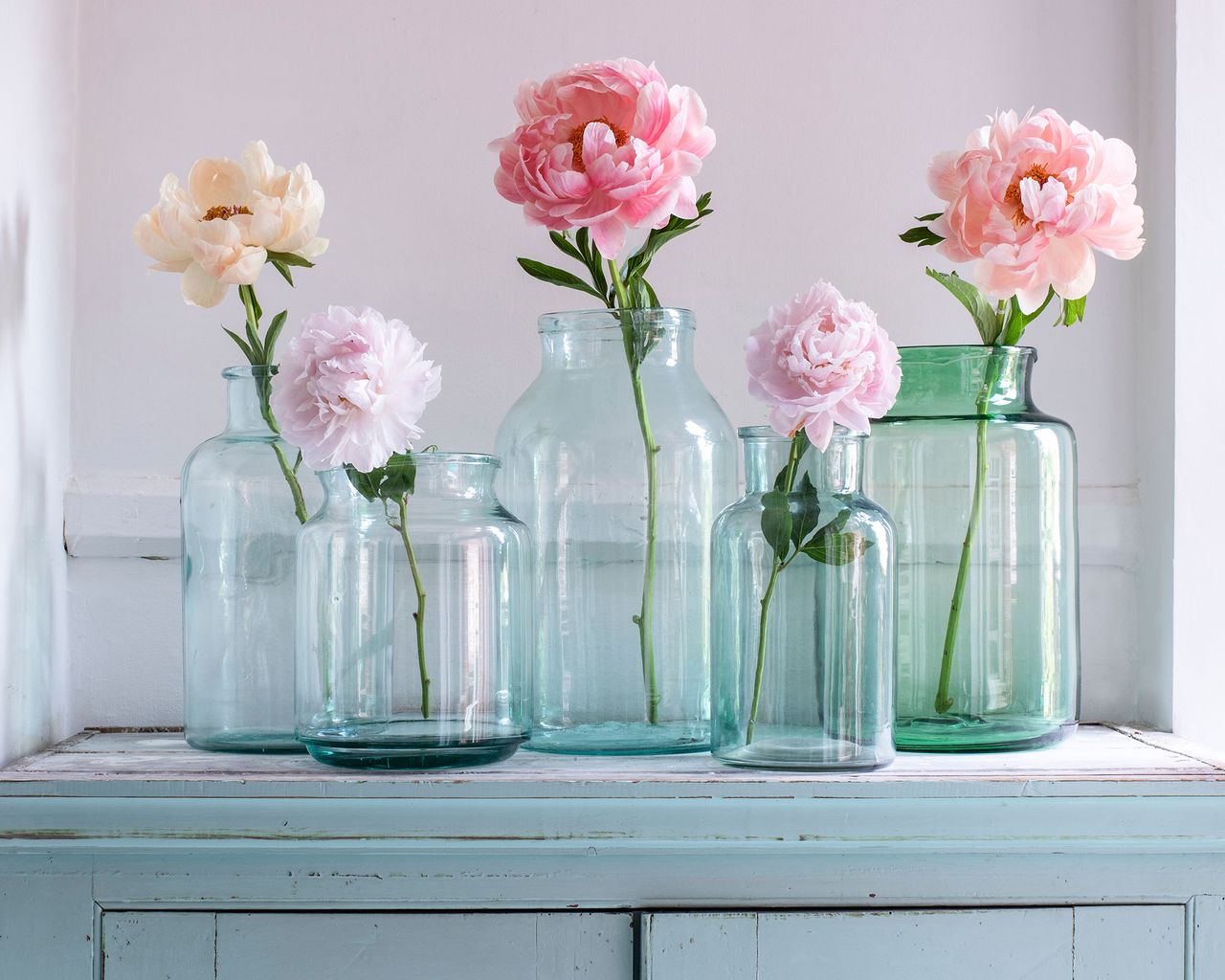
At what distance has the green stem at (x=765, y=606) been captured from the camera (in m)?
0.81

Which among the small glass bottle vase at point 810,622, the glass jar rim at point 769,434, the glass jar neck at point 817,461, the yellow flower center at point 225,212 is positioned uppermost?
the yellow flower center at point 225,212

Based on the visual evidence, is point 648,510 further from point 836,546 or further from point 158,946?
point 158,946

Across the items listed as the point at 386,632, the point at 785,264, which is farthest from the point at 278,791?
the point at 785,264

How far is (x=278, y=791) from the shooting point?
2.46 feet

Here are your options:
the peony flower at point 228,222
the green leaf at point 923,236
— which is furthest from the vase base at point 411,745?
the green leaf at point 923,236

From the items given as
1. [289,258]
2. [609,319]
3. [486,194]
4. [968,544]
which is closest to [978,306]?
[968,544]

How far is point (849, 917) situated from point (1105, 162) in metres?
0.53

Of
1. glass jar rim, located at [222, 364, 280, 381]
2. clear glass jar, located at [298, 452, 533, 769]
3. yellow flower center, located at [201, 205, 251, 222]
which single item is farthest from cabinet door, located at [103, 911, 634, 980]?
yellow flower center, located at [201, 205, 251, 222]

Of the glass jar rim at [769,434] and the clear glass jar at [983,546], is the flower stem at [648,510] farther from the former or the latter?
the clear glass jar at [983,546]

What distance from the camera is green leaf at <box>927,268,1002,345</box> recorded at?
36.0 inches

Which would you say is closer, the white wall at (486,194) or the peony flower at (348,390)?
the peony flower at (348,390)

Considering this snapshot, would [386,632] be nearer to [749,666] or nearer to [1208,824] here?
[749,666]

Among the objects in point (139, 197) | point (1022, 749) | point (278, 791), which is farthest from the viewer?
point (139, 197)

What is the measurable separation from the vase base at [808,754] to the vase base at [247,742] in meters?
0.33
